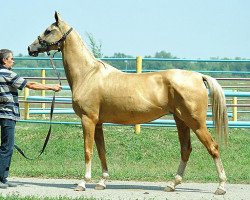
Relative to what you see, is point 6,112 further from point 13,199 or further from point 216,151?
point 216,151

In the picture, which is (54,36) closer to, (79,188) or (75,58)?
(75,58)

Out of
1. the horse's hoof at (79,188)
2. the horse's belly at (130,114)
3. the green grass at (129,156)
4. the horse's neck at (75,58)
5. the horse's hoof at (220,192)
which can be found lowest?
the green grass at (129,156)

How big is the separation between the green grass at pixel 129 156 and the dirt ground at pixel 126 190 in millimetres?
543

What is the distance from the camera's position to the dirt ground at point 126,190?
9.67m

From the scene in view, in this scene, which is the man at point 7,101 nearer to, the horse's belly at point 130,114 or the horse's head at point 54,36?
the horse's head at point 54,36

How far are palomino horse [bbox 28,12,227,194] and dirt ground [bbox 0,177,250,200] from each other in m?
0.22

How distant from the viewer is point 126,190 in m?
10.3

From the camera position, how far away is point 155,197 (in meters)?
9.55

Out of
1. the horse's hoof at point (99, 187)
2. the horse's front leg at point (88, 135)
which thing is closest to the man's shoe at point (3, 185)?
the horse's front leg at point (88, 135)

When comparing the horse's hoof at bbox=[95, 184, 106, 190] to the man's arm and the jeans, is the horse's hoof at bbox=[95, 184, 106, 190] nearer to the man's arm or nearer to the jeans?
the jeans

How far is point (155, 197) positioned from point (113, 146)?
5691 millimetres

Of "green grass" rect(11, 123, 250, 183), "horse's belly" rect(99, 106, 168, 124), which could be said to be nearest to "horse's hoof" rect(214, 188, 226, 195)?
"horse's belly" rect(99, 106, 168, 124)

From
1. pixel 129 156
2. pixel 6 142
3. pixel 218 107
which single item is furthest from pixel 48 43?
pixel 129 156

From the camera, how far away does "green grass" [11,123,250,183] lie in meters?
12.2
